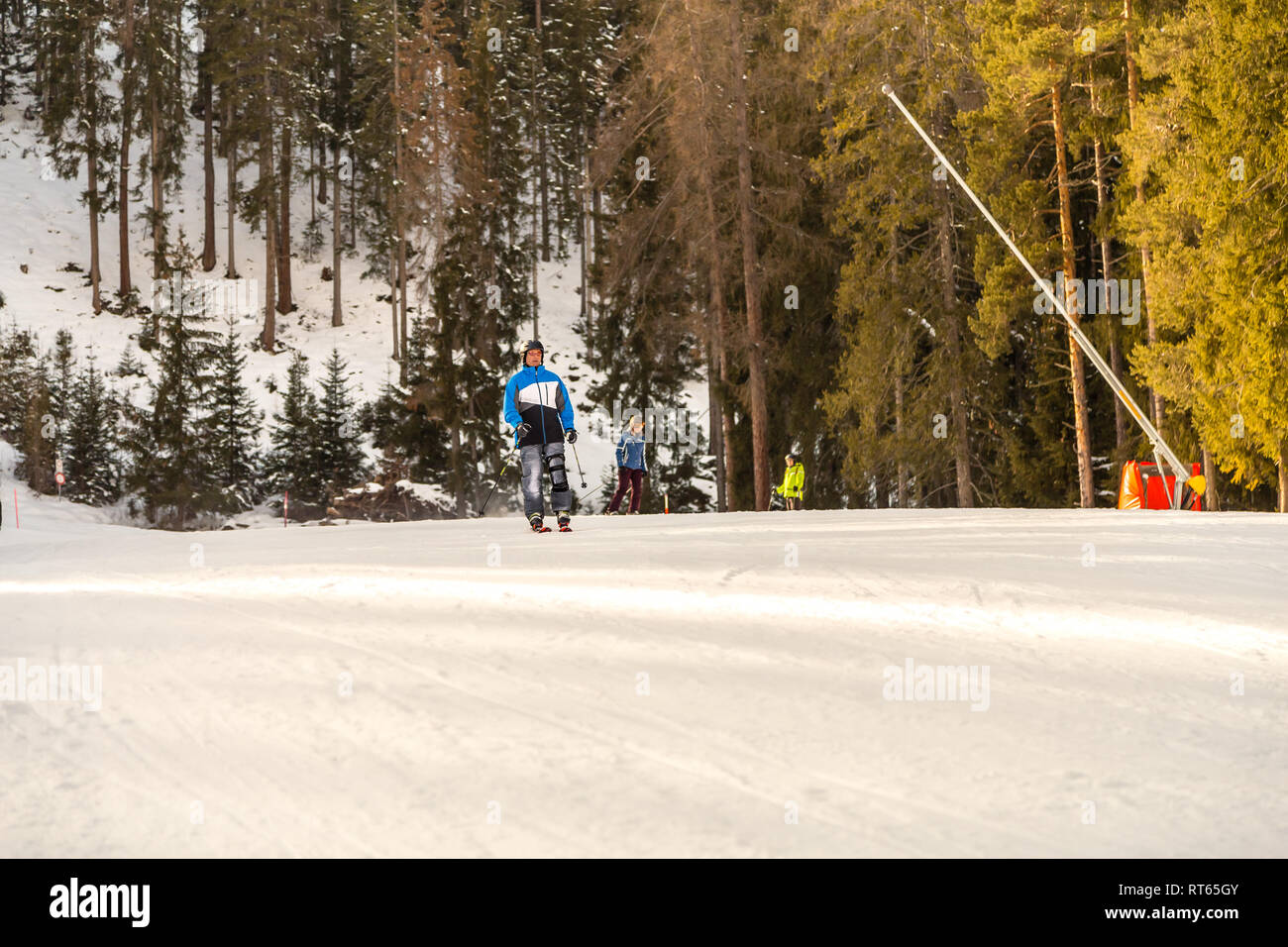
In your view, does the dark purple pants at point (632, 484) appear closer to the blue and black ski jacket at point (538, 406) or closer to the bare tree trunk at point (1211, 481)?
the blue and black ski jacket at point (538, 406)

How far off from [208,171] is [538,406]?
167 ft

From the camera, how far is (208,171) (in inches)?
2288

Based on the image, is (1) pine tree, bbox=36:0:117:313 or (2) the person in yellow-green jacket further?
(1) pine tree, bbox=36:0:117:313

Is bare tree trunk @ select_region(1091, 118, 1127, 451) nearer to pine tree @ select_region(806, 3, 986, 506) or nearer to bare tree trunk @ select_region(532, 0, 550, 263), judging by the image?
pine tree @ select_region(806, 3, 986, 506)

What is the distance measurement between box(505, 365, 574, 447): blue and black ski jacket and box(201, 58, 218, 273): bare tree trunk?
47.8 m

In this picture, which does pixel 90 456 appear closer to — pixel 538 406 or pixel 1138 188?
pixel 538 406

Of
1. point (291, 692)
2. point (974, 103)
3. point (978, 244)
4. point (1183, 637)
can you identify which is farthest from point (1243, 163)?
point (291, 692)

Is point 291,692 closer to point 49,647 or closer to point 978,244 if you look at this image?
point 49,647

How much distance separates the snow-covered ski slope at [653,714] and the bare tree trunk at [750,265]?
19346 mm

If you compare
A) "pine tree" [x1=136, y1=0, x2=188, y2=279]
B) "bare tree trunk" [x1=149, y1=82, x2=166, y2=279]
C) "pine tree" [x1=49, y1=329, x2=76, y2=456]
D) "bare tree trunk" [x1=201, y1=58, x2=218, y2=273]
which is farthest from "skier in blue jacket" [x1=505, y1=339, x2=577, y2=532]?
"bare tree trunk" [x1=201, y1=58, x2=218, y2=273]

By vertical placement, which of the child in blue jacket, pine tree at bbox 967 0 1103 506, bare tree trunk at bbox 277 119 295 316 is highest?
bare tree trunk at bbox 277 119 295 316

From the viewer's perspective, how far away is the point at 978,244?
26.4m

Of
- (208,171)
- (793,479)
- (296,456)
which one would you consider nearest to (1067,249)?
(793,479)

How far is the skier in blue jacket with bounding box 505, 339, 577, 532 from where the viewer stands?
12.9 m
